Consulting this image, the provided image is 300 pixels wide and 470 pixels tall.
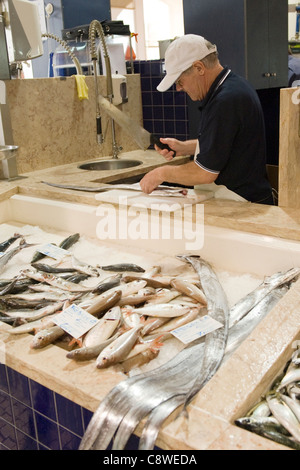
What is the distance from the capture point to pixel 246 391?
1.35m

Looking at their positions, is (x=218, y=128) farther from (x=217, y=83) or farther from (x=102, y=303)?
(x=102, y=303)

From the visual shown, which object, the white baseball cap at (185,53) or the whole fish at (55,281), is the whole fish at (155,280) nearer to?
the whole fish at (55,281)

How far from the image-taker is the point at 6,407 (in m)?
1.84

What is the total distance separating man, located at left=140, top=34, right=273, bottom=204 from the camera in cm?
277

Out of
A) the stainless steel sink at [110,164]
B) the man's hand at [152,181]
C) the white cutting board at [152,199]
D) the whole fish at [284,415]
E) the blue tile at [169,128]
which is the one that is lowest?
the whole fish at [284,415]

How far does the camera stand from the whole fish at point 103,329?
170cm

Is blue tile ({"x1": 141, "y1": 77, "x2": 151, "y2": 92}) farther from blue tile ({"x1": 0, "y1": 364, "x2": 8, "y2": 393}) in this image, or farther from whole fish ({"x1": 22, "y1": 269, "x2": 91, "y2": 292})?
blue tile ({"x1": 0, "y1": 364, "x2": 8, "y2": 393})

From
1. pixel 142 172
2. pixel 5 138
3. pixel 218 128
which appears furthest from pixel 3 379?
pixel 142 172

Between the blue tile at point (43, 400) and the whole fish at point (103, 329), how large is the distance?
198 millimetres

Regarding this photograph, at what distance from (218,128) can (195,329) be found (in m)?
1.40

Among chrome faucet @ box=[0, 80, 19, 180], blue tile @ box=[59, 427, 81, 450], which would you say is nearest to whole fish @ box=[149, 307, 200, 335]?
blue tile @ box=[59, 427, 81, 450]

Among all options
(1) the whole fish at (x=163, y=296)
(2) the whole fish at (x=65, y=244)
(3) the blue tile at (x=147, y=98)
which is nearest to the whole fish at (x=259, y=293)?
(1) the whole fish at (x=163, y=296)

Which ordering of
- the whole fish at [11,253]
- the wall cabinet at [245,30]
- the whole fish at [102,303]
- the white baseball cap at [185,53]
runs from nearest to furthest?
the whole fish at [102,303] → the whole fish at [11,253] → the white baseball cap at [185,53] → the wall cabinet at [245,30]
